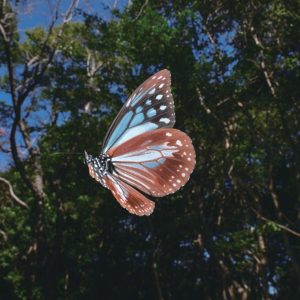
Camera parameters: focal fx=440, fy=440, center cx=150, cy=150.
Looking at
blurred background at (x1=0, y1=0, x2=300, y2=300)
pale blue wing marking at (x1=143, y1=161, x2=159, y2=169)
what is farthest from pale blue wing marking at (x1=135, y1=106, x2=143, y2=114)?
blurred background at (x1=0, y1=0, x2=300, y2=300)

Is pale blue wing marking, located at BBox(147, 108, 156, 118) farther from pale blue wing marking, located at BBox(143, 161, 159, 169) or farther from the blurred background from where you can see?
the blurred background

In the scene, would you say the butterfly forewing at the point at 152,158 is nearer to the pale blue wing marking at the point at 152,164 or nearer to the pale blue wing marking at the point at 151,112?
the pale blue wing marking at the point at 152,164

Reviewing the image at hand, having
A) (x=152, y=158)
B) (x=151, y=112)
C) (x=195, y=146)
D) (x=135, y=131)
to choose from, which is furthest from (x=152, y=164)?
(x=195, y=146)

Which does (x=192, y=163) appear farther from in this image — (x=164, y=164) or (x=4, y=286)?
(x=4, y=286)

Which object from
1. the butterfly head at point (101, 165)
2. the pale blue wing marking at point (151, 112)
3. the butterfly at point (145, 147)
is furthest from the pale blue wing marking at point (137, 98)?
the butterfly head at point (101, 165)

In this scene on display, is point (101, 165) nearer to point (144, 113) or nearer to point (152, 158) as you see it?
point (152, 158)

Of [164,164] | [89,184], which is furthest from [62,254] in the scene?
[164,164]
